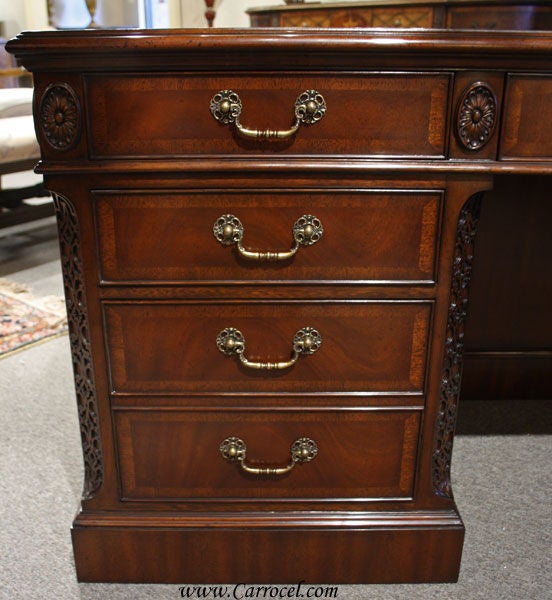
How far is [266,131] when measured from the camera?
0.85 m

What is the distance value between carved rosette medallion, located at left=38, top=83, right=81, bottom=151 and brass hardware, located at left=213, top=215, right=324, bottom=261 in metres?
0.23

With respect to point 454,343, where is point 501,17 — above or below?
above

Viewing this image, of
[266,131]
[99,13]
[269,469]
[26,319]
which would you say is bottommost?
[26,319]

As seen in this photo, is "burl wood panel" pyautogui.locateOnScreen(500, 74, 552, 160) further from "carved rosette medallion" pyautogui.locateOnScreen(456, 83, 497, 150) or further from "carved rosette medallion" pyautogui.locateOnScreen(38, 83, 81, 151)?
"carved rosette medallion" pyautogui.locateOnScreen(38, 83, 81, 151)

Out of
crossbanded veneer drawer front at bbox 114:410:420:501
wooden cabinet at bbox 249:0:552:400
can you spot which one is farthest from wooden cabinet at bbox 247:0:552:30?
crossbanded veneer drawer front at bbox 114:410:420:501

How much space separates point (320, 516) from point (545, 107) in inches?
28.4

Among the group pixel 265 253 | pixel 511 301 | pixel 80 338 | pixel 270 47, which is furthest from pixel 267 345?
pixel 511 301

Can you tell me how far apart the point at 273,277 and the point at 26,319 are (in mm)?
1388

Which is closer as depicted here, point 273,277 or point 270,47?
point 270,47

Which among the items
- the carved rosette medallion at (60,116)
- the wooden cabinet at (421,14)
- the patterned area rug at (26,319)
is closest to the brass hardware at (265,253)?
the carved rosette medallion at (60,116)

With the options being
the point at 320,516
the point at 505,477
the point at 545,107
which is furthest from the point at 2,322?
the point at 545,107

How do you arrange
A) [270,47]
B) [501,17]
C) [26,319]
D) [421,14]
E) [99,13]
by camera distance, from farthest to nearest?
[99,13] → [421,14] → [501,17] → [26,319] → [270,47]

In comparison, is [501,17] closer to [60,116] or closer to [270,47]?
[270,47]

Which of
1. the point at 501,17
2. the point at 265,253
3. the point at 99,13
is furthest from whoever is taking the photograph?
the point at 99,13
